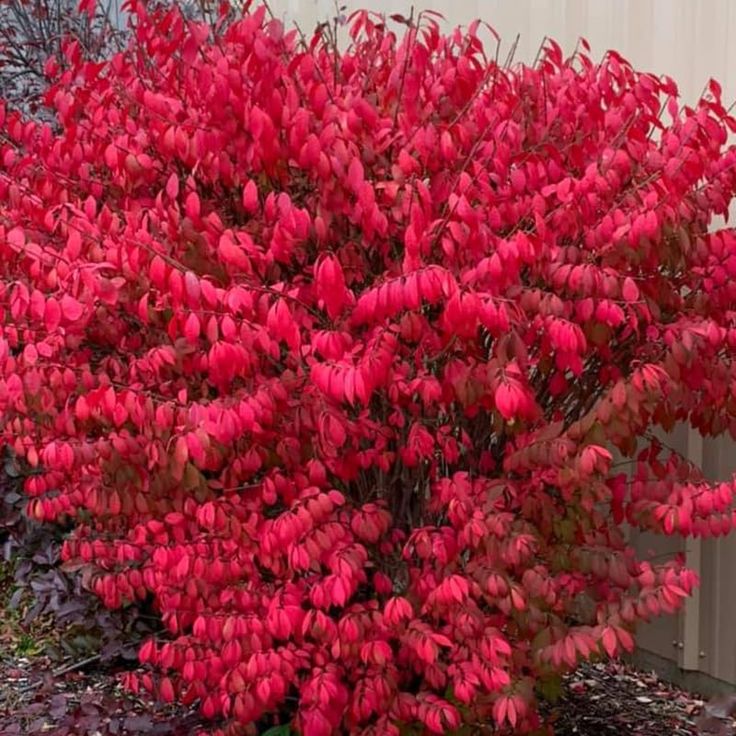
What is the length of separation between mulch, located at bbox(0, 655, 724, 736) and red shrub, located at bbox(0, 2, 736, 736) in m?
0.98

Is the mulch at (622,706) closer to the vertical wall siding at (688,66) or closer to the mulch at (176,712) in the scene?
the mulch at (176,712)

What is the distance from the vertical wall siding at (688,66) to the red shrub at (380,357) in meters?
0.81

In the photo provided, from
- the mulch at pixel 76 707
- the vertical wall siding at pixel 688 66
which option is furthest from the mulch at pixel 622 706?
the mulch at pixel 76 707

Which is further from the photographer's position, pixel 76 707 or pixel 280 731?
pixel 76 707

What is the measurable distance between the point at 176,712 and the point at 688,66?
3344mm

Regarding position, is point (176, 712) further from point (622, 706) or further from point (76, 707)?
point (622, 706)

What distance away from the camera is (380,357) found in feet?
9.60

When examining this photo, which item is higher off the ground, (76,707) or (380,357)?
(380,357)

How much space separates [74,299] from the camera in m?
2.91

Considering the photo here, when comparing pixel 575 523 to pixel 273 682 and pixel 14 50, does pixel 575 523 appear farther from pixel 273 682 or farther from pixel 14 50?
pixel 14 50

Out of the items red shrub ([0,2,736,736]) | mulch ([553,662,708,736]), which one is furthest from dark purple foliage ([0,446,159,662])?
mulch ([553,662,708,736])

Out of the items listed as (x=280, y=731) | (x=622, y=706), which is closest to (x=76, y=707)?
(x=280, y=731)

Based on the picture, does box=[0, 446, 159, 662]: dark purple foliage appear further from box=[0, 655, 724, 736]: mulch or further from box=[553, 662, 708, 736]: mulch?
box=[553, 662, 708, 736]: mulch

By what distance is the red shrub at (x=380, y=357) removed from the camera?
3.02 meters
